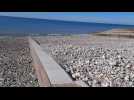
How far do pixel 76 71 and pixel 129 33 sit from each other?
628mm

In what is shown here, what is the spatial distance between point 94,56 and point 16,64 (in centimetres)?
74

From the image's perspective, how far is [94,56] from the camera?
3098mm

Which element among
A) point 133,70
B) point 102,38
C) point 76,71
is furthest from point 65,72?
point 133,70

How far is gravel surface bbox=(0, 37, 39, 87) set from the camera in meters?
2.60

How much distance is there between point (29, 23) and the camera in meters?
2.53

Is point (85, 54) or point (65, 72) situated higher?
point (85, 54)

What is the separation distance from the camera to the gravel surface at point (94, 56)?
2.85 meters

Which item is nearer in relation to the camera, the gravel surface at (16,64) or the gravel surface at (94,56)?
the gravel surface at (16,64)

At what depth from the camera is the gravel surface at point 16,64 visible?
102 inches

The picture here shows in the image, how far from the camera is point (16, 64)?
287cm

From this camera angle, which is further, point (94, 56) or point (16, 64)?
point (94, 56)

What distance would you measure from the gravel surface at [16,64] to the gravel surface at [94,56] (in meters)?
0.19

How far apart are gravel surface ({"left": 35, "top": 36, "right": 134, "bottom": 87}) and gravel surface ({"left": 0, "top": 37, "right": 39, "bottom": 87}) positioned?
0.19 metres
